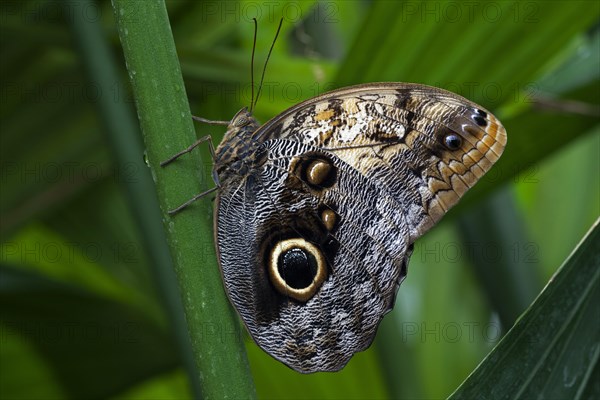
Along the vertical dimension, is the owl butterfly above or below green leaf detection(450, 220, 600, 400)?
above

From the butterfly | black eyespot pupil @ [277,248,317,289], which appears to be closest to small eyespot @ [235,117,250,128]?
the butterfly

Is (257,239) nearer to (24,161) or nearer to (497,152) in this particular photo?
(497,152)

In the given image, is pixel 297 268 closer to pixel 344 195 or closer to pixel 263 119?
pixel 344 195

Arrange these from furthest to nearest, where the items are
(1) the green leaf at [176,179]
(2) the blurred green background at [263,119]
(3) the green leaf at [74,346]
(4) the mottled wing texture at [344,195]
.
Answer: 1. (3) the green leaf at [74,346]
2. (2) the blurred green background at [263,119]
3. (4) the mottled wing texture at [344,195]
4. (1) the green leaf at [176,179]

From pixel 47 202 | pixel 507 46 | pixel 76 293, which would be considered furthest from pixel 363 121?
pixel 47 202

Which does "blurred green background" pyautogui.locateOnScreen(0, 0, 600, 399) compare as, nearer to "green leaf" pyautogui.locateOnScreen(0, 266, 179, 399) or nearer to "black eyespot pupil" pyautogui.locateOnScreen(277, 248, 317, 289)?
"green leaf" pyautogui.locateOnScreen(0, 266, 179, 399)

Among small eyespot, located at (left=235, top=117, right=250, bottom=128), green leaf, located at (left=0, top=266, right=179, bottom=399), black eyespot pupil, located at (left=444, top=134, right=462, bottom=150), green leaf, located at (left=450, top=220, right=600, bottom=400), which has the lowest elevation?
green leaf, located at (left=450, top=220, right=600, bottom=400)

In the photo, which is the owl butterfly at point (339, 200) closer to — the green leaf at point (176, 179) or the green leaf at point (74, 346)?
the green leaf at point (176, 179)

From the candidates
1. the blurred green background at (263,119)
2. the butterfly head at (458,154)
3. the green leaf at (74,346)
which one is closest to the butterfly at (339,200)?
the butterfly head at (458,154)
